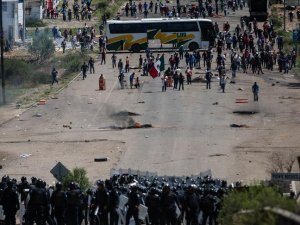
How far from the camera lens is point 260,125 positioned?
1935 inches

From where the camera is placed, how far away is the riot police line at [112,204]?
2339cm

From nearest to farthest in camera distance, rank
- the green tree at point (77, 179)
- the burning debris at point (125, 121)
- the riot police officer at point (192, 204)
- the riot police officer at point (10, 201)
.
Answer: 1. the riot police officer at point (192, 204)
2. the riot police officer at point (10, 201)
3. the green tree at point (77, 179)
4. the burning debris at point (125, 121)

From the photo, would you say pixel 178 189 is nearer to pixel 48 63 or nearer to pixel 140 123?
pixel 140 123

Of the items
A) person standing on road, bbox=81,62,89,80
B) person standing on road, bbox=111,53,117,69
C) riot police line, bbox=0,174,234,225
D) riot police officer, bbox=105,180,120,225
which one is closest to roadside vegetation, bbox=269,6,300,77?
person standing on road, bbox=111,53,117,69

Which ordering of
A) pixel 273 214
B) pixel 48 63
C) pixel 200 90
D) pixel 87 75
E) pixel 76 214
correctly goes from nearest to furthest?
pixel 273 214
pixel 76 214
pixel 200 90
pixel 87 75
pixel 48 63

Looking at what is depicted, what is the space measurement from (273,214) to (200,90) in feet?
154

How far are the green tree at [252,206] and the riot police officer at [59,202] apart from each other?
16.1 ft

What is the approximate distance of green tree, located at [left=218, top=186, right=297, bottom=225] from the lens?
14.2 metres

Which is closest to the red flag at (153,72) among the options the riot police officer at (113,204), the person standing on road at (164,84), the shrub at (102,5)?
the person standing on road at (164,84)

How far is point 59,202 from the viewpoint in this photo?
23.5 meters

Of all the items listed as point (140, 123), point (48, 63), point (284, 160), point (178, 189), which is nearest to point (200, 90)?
point (140, 123)

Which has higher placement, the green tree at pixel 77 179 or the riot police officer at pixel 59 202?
the riot police officer at pixel 59 202

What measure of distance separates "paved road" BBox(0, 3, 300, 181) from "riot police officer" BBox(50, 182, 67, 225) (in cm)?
1203

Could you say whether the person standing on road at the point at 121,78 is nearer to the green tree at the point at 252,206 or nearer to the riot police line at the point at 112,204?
the riot police line at the point at 112,204
